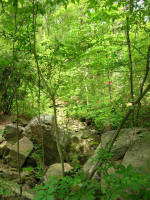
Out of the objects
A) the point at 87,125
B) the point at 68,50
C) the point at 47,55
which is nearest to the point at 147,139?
the point at 68,50

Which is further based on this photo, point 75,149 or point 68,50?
point 75,149

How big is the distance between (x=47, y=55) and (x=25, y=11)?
3.06ft

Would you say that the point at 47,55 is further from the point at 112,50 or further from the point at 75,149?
the point at 75,149

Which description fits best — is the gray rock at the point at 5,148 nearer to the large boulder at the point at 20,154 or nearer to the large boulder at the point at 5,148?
the large boulder at the point at 5,148

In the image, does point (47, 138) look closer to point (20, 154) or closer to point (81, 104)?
point (20, 154)

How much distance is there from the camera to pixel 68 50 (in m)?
2.62

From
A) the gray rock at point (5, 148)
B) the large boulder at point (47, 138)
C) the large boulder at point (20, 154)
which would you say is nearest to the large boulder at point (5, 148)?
the gray rock at point (5, 148)

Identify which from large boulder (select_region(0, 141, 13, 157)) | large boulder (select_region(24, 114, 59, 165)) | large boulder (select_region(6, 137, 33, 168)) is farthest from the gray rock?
large boulder (select_region(24, 114, 59, 165))

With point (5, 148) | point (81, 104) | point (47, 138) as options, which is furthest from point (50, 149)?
point (81, 104)

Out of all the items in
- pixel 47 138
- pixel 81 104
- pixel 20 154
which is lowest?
pixel 20 154

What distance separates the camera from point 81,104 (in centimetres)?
395

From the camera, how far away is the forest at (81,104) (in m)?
1.50

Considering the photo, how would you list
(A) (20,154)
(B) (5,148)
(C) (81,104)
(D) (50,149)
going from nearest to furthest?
1. (C) (81,104)
2. (A) (20,154)
3. (B) (5,148)
4. (D) (50,149)

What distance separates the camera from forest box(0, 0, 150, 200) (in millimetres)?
1499
